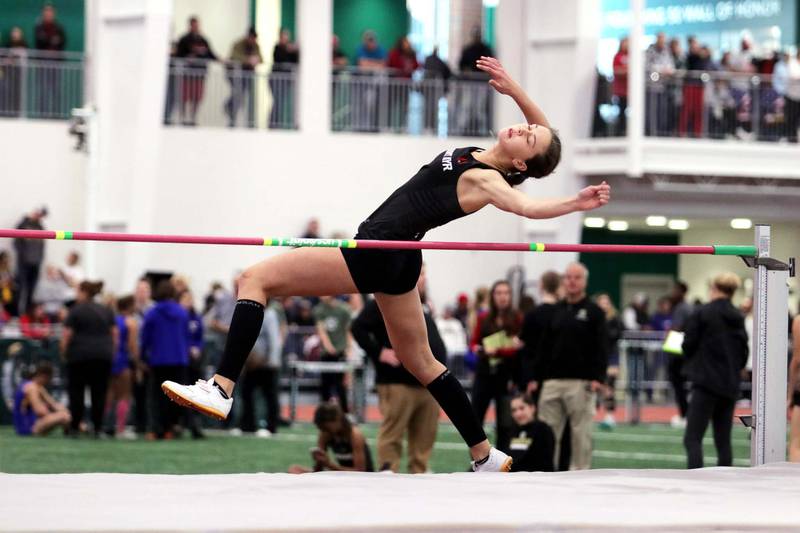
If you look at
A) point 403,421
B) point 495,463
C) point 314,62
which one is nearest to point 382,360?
point 403,421

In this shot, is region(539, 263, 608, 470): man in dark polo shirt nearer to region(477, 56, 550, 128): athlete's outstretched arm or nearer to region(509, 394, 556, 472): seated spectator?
region(509, 394, 556, 472): seated spectator

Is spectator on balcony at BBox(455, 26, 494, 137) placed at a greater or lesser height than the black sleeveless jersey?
greater

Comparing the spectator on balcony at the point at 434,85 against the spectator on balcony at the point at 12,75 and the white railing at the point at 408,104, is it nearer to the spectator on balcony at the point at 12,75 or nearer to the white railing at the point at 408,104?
the white railing at the point at 408,104

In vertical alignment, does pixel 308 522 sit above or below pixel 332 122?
below

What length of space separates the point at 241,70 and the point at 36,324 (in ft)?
20.0

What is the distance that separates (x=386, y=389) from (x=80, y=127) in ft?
41.2

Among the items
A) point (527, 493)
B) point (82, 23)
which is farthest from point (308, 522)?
point (82, 23)

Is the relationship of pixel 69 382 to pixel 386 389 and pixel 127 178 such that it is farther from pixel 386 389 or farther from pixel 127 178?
pixel 127 178

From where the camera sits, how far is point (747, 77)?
25297 millimetres

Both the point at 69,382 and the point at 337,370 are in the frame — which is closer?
the point at 69,382

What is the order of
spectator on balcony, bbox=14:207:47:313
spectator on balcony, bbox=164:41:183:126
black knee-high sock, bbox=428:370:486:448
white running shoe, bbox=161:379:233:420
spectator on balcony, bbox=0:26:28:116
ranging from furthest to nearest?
spectator on balcony, bbox=164:41:183:126 < spectator on balcony, bbox=0:26:28:116 < spectator on balcony, bbox=14:207:47:313 < black knee-high sock, bbox=428:370:486:448 < white running shoe, bbox=161:379:233:420

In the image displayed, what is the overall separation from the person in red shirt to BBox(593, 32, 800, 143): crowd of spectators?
493 inches

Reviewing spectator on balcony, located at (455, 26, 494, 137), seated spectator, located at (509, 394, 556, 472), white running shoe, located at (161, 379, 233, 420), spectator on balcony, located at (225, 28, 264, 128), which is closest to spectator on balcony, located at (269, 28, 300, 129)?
spectator on balcony, located at (225, 28, 264, 128)

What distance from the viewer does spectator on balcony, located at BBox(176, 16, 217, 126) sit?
24.4 meters
